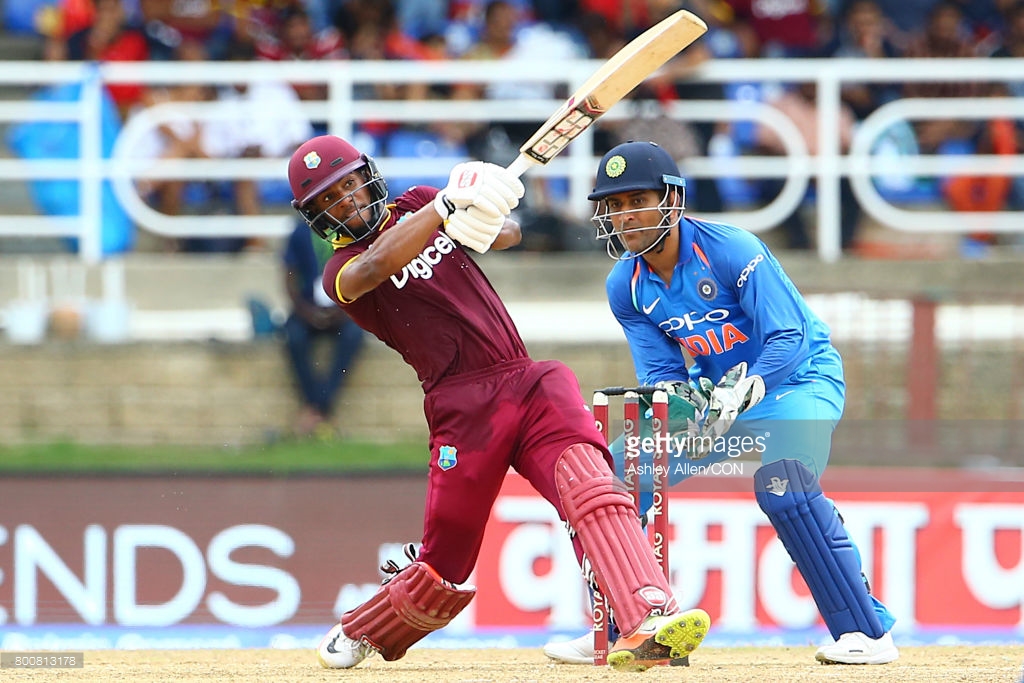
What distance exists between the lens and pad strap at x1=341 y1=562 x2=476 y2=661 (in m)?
5.86

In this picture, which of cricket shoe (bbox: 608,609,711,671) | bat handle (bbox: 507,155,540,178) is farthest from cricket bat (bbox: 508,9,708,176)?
cricket shoe (bbox: 608,609,711,671)

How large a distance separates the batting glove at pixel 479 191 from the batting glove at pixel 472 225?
16 millimetres

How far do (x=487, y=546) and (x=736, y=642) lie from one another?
4.36ft

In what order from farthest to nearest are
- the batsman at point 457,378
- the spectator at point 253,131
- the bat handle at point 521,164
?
the spectator at point 253,131 < the bat handle at point 521,164 < the batsman at point 457,378

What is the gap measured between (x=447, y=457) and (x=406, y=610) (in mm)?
666

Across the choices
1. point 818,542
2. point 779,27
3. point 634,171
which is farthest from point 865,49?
point 818,542

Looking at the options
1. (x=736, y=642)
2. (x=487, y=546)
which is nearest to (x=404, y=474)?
(x=487, y=546)

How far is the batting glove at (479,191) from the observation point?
17.2 ft

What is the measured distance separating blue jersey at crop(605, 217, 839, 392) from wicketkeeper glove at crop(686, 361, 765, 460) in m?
0.05

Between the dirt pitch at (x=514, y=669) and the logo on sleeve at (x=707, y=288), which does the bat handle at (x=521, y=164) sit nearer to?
the logo on sleeve at (x=707, y=288)

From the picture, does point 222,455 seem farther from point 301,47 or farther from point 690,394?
point 690,394

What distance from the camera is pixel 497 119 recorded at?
33.1 feet

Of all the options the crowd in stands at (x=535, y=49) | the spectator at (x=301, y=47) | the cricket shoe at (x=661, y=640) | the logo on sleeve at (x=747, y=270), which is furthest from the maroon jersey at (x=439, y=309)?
the spectator at (x=301, y=47)

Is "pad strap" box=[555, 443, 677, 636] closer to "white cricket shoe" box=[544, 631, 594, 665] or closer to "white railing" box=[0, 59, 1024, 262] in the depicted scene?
"white cricket shoe" box=[544, 631, 594, 665]
